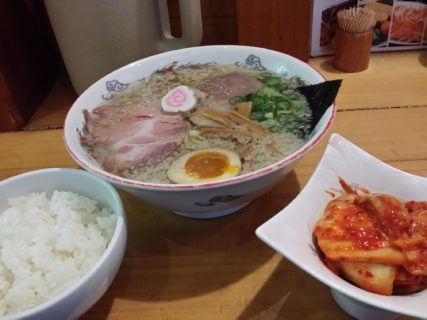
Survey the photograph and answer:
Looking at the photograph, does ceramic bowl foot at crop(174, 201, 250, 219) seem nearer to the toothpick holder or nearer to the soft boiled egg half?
the soft boiled egg half

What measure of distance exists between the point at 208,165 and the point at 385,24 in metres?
1.17

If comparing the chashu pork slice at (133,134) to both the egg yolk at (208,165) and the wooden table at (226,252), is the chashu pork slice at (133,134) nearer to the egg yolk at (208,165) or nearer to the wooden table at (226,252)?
the egg yolk at (208,165)

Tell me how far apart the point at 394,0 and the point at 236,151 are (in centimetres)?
109

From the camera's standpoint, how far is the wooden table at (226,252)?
782 millimetres

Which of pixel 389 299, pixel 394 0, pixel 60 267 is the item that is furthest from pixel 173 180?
pixel 394 0

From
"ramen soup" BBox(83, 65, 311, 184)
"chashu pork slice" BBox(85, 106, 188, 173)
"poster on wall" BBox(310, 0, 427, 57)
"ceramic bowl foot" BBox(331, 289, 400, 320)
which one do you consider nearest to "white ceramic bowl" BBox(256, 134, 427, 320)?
"ceramic bowl foot" BBox(331, 289, 400, 320)

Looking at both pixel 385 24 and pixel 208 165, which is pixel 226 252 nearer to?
pixel 208 165

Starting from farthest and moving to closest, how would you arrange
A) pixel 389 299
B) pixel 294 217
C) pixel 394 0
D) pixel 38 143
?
pixel 394 0 → pixel 38 143 → pixel 294 217 → pixel 389 299

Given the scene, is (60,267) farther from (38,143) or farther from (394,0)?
(394,0)

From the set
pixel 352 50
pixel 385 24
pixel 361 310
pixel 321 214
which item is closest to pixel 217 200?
pixel 321 214

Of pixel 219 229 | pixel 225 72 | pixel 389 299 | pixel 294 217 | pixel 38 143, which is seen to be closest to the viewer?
pixel 389 299

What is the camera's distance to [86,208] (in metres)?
0.87

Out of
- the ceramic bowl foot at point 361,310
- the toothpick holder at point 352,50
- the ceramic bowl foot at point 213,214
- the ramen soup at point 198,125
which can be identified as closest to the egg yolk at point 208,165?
the ramen soup at point 198,125

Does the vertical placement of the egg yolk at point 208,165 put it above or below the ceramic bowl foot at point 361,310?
above
